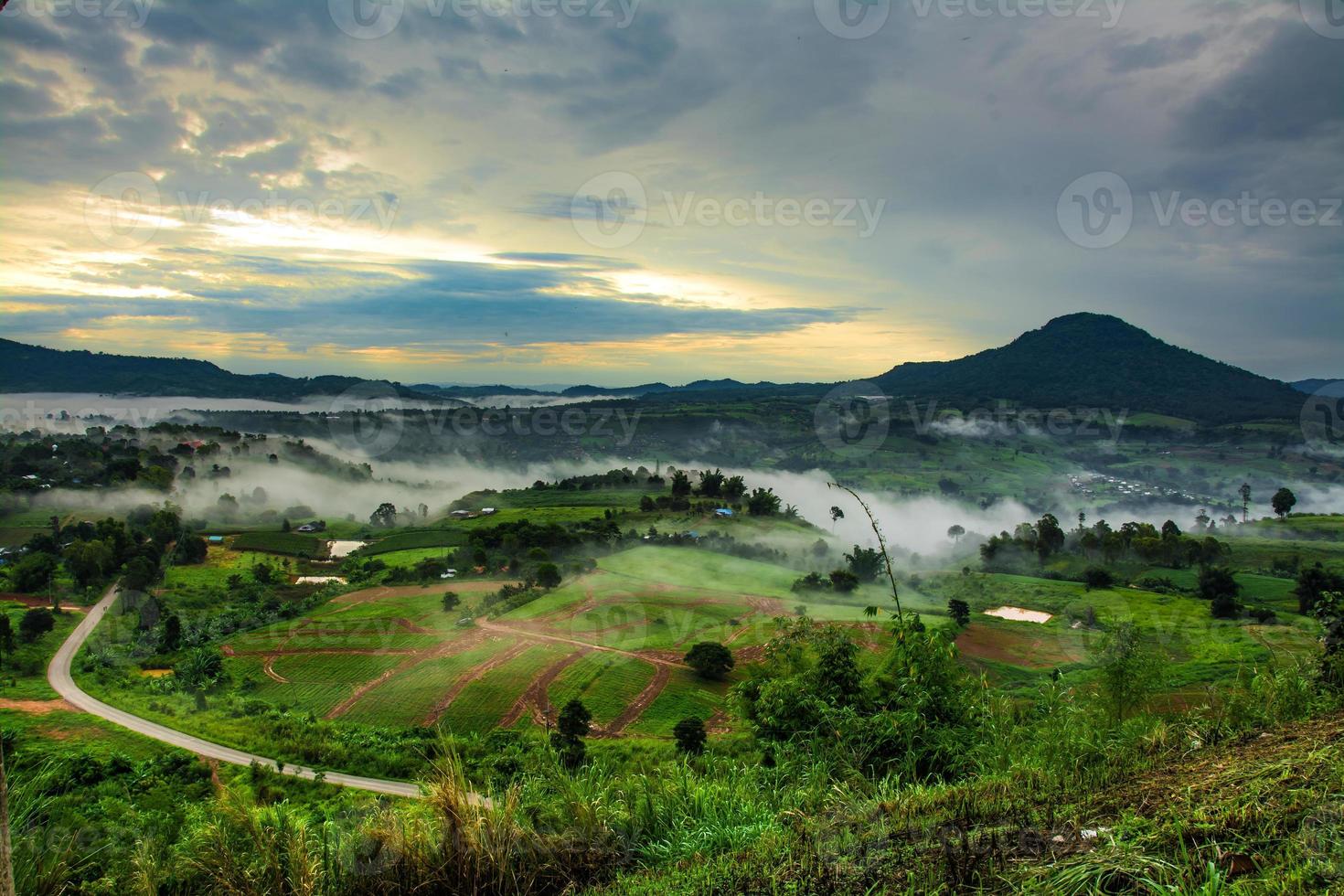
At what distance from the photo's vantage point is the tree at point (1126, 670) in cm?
1056

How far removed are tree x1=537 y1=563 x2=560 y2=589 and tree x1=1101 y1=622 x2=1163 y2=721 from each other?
188 feet

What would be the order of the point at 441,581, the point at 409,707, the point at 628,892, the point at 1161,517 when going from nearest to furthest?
the point at 628,892 < the point at 409,707 < the point at 441,581 < the point at 1161,517

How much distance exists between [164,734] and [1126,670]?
4658cm

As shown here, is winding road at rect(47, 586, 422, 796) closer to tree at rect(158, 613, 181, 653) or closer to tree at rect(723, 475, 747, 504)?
tree at rect(158, 613, 181, 653)

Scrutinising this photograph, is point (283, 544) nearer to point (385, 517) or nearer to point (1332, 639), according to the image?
point (385, 517)

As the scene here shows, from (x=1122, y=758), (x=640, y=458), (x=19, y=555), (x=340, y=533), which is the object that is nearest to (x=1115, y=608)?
(x=1122, y=758)

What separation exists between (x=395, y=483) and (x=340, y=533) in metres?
73.3

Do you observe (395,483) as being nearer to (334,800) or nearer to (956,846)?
(334,800)

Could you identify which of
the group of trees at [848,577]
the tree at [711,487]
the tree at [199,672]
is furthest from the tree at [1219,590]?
the tree at [199,672]

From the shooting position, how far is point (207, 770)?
104ft

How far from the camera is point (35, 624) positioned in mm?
55156

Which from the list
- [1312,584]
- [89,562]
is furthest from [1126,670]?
[89,562]

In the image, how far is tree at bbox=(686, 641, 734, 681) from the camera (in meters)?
43.2

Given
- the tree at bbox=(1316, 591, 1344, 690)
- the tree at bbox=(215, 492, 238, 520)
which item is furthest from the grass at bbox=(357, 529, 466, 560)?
the tree at bbox=(1316, 591, 1344, 690)
